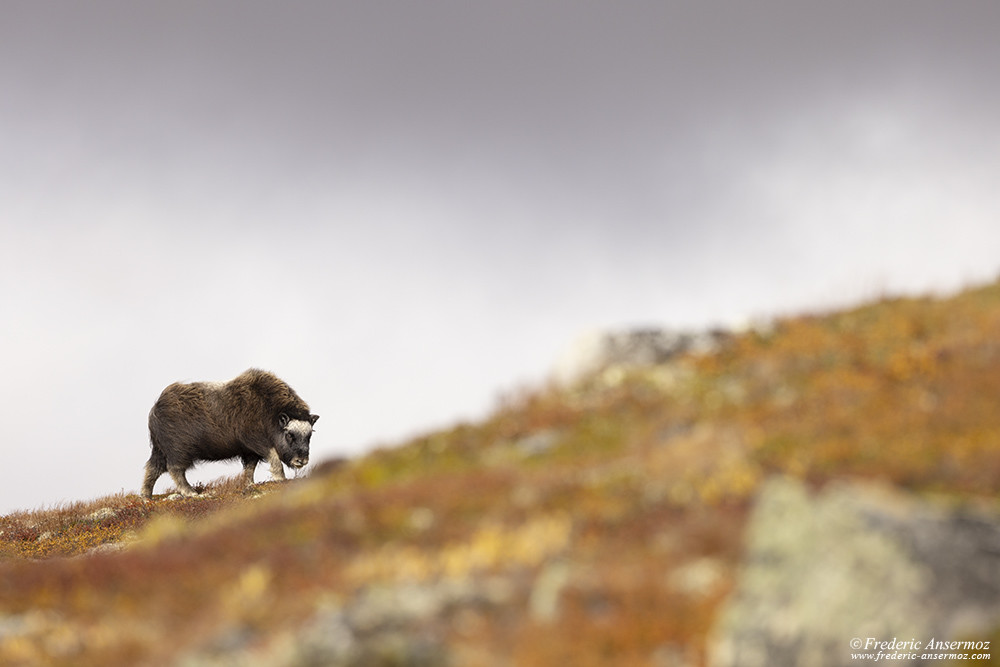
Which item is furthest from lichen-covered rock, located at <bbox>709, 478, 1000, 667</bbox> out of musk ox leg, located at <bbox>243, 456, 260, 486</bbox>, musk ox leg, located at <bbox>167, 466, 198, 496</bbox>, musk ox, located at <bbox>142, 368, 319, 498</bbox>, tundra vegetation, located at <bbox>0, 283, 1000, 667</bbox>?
musk ox leg, located at <bbox>167, 466, 198, 496</bbox>

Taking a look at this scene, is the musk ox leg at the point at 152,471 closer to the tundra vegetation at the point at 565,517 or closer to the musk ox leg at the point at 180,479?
the musk ox leg at the point at 180,479

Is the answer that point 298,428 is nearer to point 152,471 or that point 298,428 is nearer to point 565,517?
point 152,471

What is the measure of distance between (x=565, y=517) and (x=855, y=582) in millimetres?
3619

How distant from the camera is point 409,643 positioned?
8586 millimetres

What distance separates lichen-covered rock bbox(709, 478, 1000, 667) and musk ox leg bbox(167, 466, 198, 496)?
26.9 metres

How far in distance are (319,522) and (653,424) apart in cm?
532

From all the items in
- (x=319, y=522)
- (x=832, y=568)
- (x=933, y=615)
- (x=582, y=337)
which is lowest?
(x=933, y=615)

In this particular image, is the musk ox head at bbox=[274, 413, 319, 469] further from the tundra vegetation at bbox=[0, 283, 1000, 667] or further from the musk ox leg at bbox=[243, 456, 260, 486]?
the tundra vegetation at bbox=[0, 283, 1000, 667]

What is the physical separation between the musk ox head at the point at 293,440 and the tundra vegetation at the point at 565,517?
45.4 ft

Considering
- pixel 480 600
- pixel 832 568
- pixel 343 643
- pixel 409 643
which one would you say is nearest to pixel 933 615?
pixel 832 568

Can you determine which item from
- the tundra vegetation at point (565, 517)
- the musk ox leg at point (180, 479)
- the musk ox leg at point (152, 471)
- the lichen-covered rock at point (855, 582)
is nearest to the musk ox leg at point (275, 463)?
the musk ox leg at point (180, 479)

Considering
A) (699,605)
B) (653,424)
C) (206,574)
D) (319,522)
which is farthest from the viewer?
(653,424)

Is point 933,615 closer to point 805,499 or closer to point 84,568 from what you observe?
point 805,499

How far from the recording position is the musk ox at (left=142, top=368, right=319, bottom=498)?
30.3 m
